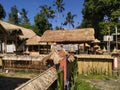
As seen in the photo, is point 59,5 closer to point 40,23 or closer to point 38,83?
point 40,23

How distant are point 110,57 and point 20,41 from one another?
1084 inches

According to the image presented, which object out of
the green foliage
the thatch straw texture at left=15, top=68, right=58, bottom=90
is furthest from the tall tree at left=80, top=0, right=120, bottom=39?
the thatch straw texture at left=15, top=68, right=58, bottom=90

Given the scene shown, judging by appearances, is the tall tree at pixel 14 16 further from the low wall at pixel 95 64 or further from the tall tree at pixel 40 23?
the low wall at pixel 95 64

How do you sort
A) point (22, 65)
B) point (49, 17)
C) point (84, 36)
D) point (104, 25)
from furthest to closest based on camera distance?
point (49, 17) < point (104, 25) < point (84, 36) < point (22, 65)

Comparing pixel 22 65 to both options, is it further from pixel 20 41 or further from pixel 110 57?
pixel 20 41

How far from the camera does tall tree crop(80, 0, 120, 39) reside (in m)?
54.3

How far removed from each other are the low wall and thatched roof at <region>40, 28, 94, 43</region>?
40.0ft

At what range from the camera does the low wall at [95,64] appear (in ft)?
59.4

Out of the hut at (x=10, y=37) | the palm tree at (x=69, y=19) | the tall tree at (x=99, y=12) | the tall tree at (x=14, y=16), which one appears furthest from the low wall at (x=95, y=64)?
the tall tree at (x=14, y=16)

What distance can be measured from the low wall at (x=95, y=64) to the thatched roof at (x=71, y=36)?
40.0 ft

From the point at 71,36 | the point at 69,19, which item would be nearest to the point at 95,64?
the point at 71,36

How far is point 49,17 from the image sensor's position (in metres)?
69.4

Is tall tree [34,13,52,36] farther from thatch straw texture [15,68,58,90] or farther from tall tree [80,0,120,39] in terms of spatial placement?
thatch straw texture [15,68,58,90]

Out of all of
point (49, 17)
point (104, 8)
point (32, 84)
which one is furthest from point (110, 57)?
point (49, 17)
